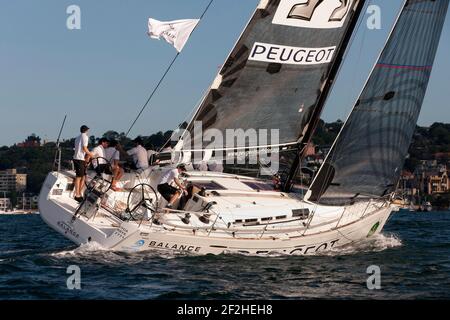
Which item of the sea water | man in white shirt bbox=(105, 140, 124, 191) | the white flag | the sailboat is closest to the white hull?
the sailboat

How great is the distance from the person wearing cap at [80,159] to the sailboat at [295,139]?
0.26 metres

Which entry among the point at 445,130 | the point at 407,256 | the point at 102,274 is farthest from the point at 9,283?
the point at 445,130

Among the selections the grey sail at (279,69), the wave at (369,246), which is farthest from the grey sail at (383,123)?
the grey sail at (279,69)

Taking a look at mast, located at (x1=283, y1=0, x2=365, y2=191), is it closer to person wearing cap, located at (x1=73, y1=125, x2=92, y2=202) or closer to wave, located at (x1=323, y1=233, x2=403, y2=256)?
wave, located at (x1=323, y1=233, x2=403, y2=256)

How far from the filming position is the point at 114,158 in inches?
609

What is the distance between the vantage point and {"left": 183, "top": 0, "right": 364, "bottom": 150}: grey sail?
15.4m

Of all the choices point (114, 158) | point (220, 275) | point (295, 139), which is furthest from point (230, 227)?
point (295, 139)

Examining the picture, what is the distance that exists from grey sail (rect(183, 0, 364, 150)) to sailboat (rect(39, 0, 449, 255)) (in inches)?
0.8

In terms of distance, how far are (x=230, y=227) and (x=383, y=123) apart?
390 centimetres

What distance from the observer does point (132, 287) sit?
36.8 ft

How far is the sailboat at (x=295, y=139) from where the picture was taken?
47.6 ft

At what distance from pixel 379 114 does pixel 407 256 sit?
278 cm

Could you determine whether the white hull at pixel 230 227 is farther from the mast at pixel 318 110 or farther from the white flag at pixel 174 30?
the white flag at pixel 174 30
